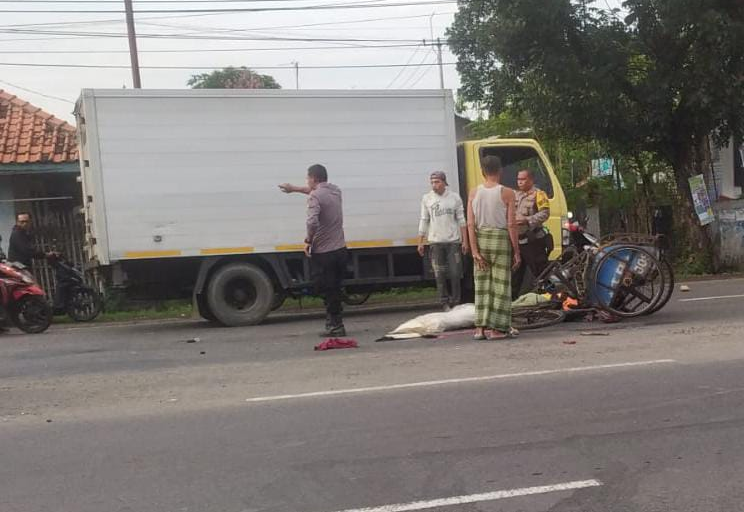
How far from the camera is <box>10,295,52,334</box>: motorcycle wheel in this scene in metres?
10.6

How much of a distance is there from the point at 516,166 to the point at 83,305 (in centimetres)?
716

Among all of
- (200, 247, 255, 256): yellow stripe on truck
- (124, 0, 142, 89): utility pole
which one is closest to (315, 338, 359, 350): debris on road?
(200, 247, 255, 256): yellow stripe on truck

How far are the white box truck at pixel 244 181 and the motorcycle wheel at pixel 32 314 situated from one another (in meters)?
1.04

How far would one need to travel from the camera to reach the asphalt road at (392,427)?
385 centimetres

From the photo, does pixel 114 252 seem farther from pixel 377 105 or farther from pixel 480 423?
pixel 480 423

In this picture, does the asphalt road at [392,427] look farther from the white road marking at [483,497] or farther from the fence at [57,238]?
the fence at [57,238]

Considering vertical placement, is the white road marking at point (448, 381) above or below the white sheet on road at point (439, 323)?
below

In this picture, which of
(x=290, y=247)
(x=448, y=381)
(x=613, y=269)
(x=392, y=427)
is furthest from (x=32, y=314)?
(x=613, y=269)

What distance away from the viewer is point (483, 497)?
12.4ft

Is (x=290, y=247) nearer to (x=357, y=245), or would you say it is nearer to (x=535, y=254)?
(x=357, y=245)

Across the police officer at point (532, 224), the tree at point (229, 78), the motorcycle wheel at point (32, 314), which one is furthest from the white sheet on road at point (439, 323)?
the tree at point (229, 78)

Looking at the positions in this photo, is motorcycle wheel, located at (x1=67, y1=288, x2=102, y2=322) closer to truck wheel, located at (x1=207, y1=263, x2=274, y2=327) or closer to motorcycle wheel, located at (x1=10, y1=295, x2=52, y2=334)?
motorcycle wheel, located at (x1=10, y1=295, x2=52, y2=334)

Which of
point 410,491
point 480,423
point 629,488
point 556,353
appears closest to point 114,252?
point 556,353

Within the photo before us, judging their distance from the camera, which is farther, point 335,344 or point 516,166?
point 516,166
